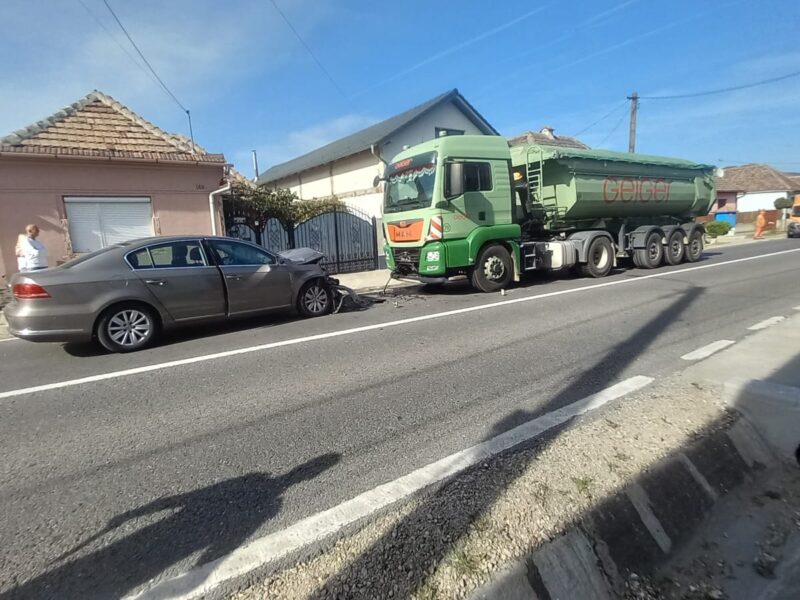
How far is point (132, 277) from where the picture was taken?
5875 mm

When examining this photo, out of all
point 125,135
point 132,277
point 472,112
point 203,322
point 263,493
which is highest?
point 472,112

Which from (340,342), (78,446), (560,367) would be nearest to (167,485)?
(78,446)

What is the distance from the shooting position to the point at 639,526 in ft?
7.84

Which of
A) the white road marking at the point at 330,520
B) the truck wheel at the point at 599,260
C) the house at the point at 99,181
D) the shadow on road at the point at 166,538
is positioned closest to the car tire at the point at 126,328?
the shadow on road at the point at 166,538

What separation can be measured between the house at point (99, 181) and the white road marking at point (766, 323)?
463 inches

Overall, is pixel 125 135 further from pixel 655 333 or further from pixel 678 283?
pixel 678 283

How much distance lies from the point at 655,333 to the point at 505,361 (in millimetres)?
2452

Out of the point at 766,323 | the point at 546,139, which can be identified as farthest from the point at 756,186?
the point at 766,323

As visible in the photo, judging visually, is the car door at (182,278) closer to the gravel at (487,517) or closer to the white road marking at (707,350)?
the gravel at (487,517)

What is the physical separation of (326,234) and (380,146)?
5.97 m

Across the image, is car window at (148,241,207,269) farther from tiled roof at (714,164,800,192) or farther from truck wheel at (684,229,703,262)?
tiled roof at (714,164,800,192)

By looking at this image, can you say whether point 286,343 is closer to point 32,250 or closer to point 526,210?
point 32,250

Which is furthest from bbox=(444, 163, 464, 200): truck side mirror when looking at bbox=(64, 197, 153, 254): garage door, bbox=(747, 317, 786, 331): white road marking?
bbox=(64, 197, 153, 254): garage door

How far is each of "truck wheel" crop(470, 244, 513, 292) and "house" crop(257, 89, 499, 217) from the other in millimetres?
8022
